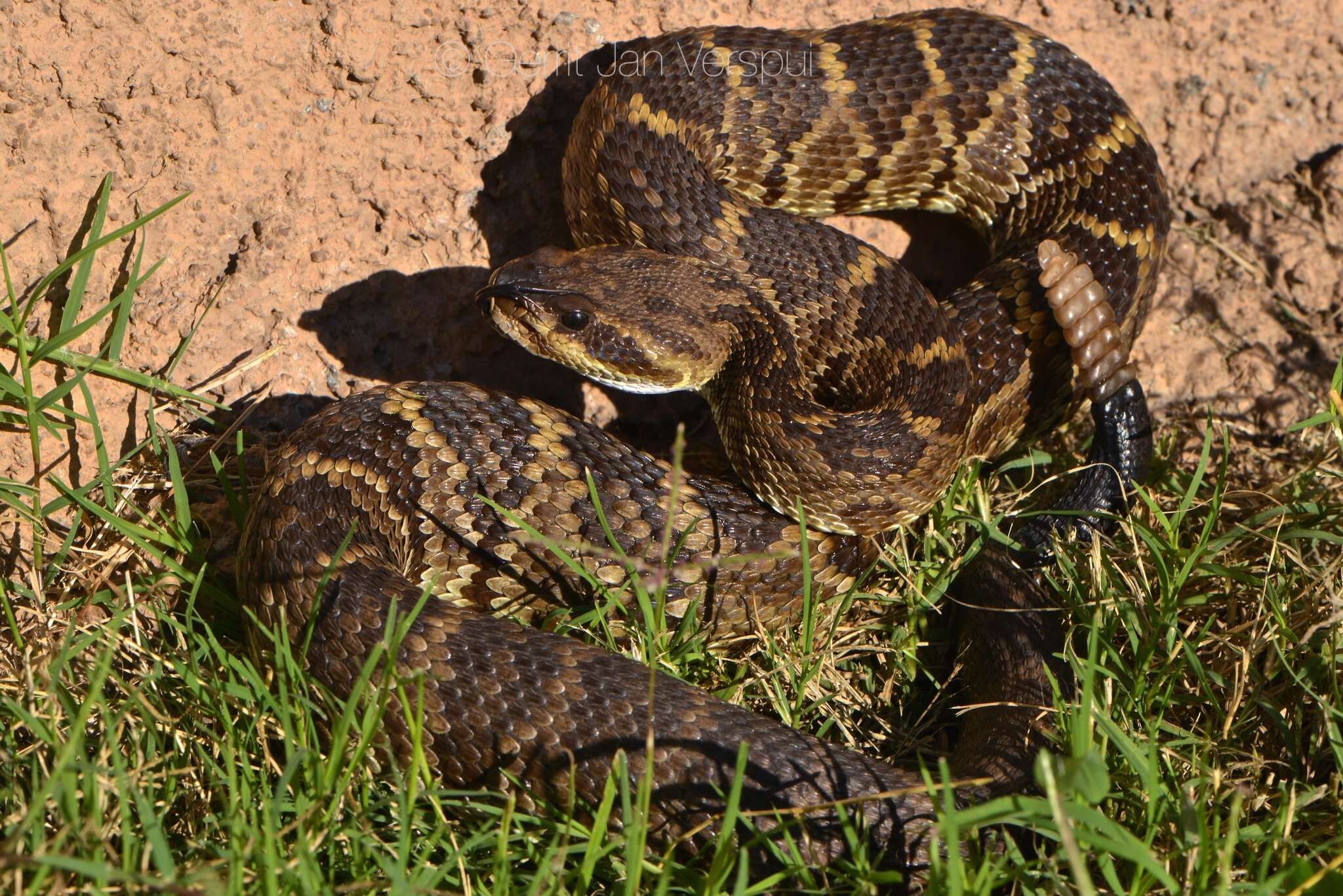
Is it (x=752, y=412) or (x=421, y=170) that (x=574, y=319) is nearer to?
(x=752, y=412)

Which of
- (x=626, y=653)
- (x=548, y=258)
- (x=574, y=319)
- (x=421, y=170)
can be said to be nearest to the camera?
A: (x=626, y=653)

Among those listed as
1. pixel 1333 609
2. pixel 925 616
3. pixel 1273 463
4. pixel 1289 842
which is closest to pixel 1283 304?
pixel 1273 463

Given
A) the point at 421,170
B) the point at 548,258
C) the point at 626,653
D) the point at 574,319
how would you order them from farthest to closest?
the point at 421,170
the point at 548,258
the point at 574,319
the point at 626,653

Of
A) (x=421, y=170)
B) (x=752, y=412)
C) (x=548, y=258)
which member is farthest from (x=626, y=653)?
(x=421, y=170)

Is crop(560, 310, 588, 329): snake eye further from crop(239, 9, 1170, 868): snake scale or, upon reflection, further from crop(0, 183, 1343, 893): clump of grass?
crop(0, 183, 1343, 893): clump of grass

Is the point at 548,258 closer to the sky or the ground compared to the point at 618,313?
closer to the sky

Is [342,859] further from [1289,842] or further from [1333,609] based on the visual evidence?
[1333,609]

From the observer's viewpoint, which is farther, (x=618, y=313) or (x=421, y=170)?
(x=421, y=170)
